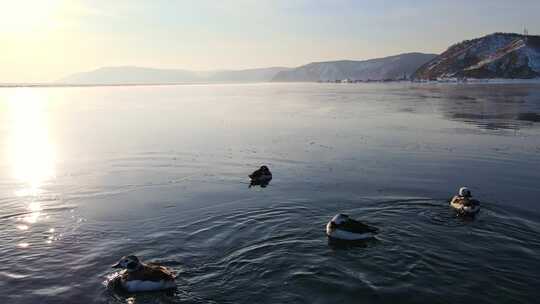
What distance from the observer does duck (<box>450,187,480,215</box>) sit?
18781mm

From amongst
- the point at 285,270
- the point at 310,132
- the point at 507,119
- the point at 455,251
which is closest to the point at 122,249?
the point at 285,270

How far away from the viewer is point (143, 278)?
1321 centimetres

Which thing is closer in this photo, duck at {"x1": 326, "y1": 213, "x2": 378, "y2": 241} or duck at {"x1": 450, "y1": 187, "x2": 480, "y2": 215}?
duck at {"x1": 326, "y1": 213, "x2": 378, "y2": 241}

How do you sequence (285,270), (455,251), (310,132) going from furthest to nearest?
(310,132)
(455,251)
(285,270)

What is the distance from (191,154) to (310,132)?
13606 mm

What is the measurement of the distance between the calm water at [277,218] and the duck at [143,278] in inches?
9.9

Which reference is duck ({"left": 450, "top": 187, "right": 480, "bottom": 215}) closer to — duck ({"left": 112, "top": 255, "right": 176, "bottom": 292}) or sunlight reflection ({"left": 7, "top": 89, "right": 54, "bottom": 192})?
duck ({"left": 112, "top": 255, "right": 176, "bottom": 292})

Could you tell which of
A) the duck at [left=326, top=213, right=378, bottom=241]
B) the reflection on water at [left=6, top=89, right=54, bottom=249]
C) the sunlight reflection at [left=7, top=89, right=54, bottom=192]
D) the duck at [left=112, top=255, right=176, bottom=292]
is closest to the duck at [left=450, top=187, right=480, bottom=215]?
the duck at [left=326, top=213, right=378, bottom=241]

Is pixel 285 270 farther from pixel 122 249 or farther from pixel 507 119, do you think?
pixel 507 119

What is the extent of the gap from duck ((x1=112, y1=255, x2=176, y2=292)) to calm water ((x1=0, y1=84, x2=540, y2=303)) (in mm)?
251

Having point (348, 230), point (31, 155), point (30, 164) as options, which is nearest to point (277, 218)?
point (348, 230)

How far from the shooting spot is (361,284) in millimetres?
13297

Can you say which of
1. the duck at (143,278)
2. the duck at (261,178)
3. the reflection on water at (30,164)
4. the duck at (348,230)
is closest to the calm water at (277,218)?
the reflection on water at (30,164)

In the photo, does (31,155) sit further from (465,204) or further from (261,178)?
(465,204)
